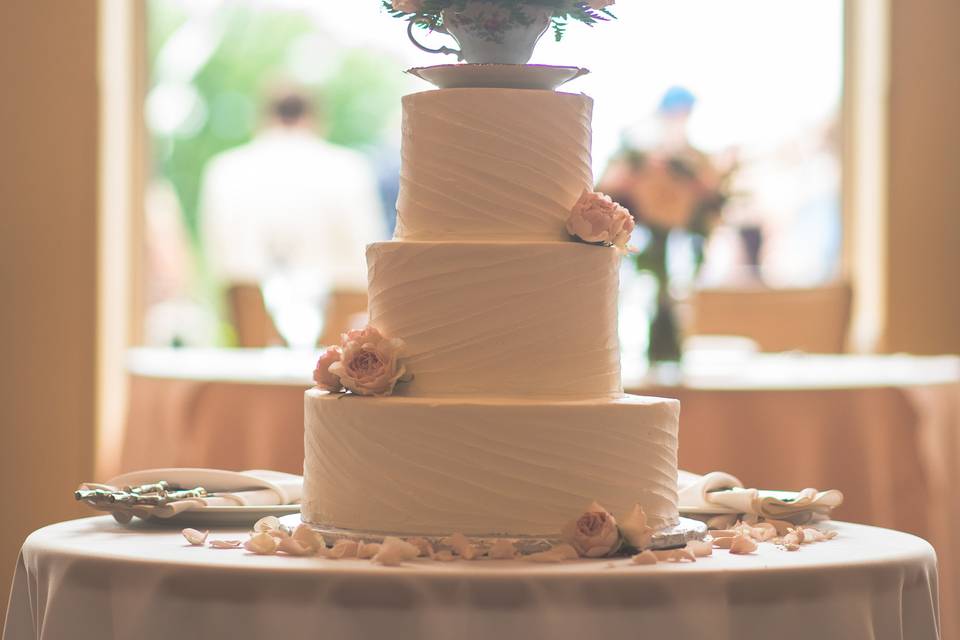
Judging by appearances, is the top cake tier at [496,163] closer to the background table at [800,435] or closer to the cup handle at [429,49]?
the cup handle at [429,49]

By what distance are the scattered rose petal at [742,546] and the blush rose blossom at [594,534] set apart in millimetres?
154

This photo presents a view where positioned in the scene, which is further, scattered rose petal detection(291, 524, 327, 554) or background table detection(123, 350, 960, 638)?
background table detection(123, 350, 960, 638)

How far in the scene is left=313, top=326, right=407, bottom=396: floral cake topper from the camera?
5.81 ft

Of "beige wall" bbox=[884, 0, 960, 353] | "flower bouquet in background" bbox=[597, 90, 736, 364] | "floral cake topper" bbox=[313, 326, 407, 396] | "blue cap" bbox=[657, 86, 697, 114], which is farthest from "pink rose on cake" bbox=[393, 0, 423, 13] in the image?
"beige wall" bbox=[884, 0, 960, 353]

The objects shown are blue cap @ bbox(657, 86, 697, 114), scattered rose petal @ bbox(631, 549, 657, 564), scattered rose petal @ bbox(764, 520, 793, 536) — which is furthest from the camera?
blue cap @ bbox(657, 86, 697, 114)

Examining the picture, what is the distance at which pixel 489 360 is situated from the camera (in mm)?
1768

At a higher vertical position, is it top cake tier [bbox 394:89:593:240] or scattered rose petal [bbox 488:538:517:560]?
top cake tier [bbox 394:89:593:240]

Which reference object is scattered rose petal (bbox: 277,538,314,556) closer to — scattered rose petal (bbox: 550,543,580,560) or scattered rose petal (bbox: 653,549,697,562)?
scattered rose petal (bbox: 550,543,580,560)

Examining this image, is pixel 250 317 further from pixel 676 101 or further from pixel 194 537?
pixel 194 537

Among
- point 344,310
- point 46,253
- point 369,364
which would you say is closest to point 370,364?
point 369,364

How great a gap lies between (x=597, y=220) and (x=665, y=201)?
2055mm

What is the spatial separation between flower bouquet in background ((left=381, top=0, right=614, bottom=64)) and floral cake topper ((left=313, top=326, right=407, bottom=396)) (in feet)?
1.29

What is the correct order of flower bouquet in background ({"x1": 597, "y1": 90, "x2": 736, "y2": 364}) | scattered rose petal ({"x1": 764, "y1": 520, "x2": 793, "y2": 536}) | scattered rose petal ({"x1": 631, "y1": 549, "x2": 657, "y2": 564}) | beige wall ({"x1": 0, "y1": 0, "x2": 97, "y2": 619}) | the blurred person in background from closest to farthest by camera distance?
1. scattered rose petal ({"x1": 631, "y1": 549, "x2": 657, "y2": 564})
2. scattered rose petal ({"x1": 764, "y1": 520, "x2": 793, "y2": 536})
3. flower bouquet in background ({"x1": 597, "y1": 90, "x2": 736, "y2": 364})
4. beige wall ({"x1": 0, "y1": 0, "x2": 97, "y2": 619})
5. the blurred person in background

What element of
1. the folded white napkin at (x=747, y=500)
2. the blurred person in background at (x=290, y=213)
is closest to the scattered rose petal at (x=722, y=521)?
the folded white napkin at (x=747, y=500)
